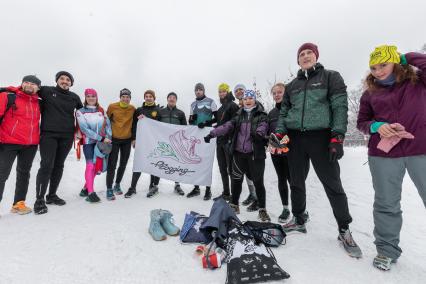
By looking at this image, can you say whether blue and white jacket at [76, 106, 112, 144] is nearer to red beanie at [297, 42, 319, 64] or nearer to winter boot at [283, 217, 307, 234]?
winter boot at [283, 217, 307, 234]

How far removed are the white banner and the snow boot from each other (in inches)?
131

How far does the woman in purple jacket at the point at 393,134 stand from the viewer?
2402mm

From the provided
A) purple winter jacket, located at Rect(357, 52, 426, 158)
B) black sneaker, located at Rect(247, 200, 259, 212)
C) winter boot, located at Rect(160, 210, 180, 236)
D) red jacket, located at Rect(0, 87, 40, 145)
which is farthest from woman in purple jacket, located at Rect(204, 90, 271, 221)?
red jacket, located at Rect(0, 87, 40, 145)

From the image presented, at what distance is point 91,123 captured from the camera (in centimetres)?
501

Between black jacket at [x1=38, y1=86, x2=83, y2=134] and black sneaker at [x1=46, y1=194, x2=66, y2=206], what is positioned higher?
black jacket at [x1=38, y1=86, x2=83, y2=134]

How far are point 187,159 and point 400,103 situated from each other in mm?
4374

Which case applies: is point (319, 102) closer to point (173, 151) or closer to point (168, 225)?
point (168, 225)

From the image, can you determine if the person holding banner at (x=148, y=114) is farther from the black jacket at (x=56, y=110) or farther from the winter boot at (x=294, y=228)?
the winter boot at (x=294, y=228)

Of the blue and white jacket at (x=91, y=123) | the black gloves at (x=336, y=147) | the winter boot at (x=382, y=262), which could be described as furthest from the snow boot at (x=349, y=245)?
the blue and white jacket at (x=91, y=123)

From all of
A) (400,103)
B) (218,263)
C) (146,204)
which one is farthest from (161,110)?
(400,103)

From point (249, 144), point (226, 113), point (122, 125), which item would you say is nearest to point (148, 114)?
point (122, 125)

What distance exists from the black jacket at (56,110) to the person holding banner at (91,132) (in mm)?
250

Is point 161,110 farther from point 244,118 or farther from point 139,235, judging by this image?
point 139,235

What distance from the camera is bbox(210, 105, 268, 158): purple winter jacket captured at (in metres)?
A: 4.06
